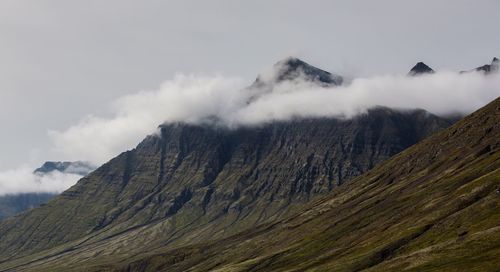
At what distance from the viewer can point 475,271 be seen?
198 metres

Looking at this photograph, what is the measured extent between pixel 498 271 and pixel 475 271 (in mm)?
10315

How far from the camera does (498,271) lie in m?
188
